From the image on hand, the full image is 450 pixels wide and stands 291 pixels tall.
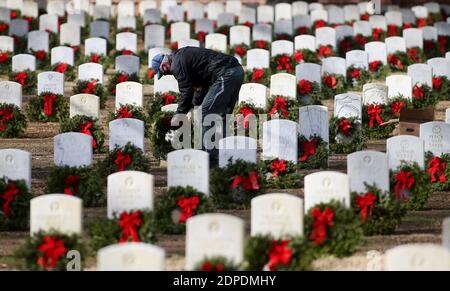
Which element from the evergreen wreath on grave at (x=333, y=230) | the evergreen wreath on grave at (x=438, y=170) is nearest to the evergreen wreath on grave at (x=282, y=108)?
the evergreen wreath on grave at (x=438, y=170)

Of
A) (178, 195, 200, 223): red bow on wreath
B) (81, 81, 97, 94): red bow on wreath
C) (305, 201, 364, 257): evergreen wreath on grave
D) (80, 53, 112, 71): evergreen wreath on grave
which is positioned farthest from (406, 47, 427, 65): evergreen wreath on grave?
(305, 201, 364, 257): evergreen wreath on grave

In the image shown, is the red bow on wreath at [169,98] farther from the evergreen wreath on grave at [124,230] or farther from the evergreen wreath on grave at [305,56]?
the evergreen wreath on grave at [124,230]

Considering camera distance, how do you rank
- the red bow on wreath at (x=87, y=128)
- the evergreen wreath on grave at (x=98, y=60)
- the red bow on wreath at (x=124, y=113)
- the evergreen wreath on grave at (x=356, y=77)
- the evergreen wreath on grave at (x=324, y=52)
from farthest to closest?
the evergreen wreath on grave at (x=324, y=52), the evergreen wreath on grave at (x=98, y=60), the evergreen wreath on grave at (x=356, y=77), the red bow on wreath at (x=124, y=113), the red bow on wreath at (x=87, y=128)

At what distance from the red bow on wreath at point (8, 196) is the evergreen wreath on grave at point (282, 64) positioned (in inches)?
319

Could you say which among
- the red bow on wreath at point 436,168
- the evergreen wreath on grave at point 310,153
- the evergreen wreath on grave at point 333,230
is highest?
the evergreen wreath on grave at point 310,153

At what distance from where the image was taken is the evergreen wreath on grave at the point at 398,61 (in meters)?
20.4

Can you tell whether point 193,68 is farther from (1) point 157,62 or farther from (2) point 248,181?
(2) point 248,181

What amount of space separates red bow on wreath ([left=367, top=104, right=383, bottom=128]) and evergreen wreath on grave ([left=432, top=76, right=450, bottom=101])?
2.45 metres

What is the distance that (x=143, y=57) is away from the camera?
2138cm

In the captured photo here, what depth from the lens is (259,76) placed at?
18.2 m

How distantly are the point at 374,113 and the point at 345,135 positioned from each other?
988 millimetres

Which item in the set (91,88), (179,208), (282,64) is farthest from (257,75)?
(179,208)

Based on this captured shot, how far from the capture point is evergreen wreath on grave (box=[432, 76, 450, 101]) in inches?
708
